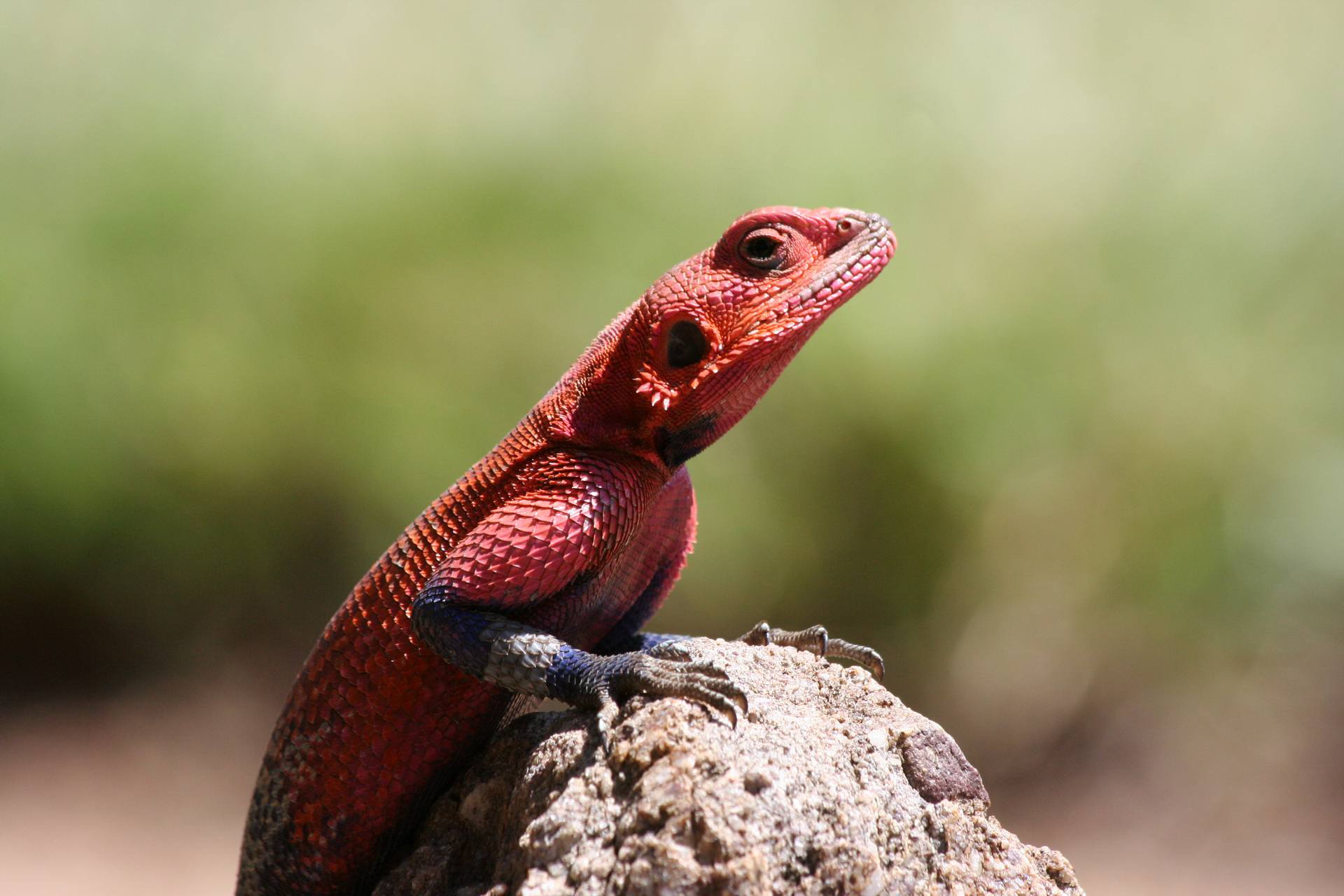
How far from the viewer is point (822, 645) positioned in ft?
8.27

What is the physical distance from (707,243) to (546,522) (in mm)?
3604

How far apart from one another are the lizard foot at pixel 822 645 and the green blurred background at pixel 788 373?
269cm

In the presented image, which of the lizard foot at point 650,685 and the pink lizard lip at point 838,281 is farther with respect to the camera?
the pink lizard lip at point 838,281

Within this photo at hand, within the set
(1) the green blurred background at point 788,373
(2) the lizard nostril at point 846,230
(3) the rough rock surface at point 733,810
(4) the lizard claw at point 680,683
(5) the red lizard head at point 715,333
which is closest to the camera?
(3) the rough rock surface at point 733,810

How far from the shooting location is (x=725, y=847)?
1.65 metres

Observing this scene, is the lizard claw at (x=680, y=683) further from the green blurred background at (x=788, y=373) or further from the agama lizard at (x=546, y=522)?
the green blurred background at (x=788, y=373)

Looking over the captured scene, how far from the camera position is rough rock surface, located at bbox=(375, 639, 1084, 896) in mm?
1684

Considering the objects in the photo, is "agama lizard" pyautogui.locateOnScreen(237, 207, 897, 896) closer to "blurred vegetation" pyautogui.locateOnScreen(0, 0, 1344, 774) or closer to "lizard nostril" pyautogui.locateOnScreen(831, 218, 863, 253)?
"lizard nostril" pyautogui.locateOnScreen(831, 218, 863, 253)

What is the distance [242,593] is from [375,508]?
0.92 m

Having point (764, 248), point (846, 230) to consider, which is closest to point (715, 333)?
point (764, 248)

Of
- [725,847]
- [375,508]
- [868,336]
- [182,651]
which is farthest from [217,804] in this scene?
[725,847]

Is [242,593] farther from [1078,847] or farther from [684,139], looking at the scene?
[1078,847]

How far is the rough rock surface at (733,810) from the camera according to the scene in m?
1.68

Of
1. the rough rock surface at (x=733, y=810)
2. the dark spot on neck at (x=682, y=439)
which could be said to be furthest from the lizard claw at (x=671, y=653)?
the dark spot on neck at (x=682, y=439)
